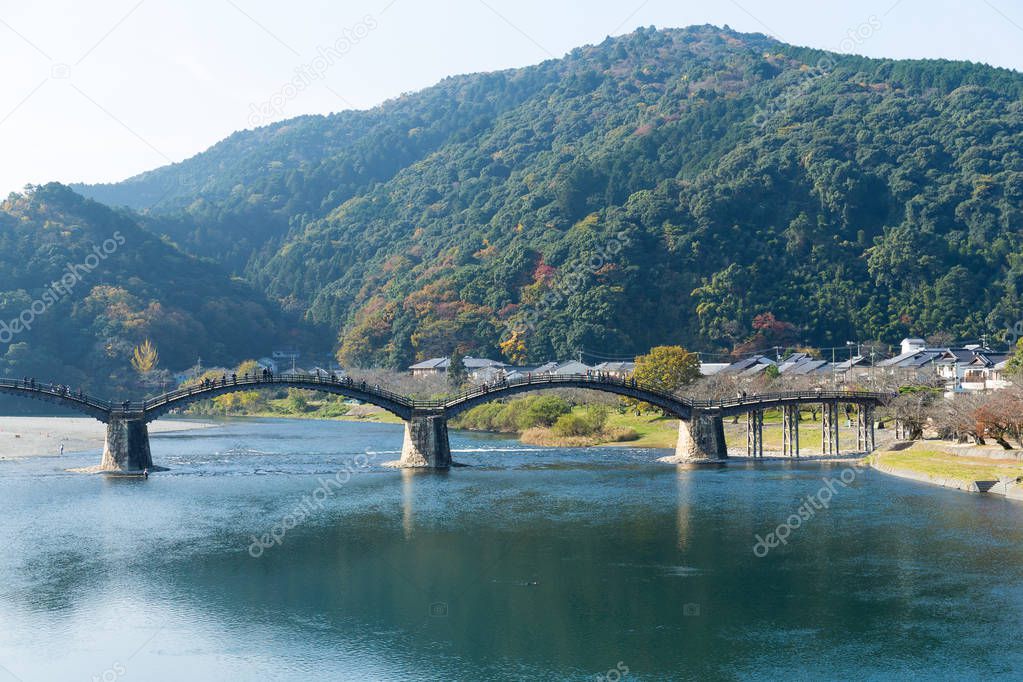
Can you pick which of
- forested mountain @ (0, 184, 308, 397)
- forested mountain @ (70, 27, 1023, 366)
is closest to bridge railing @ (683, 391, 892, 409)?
forested mountain @ (70, 27, 1023, 366)

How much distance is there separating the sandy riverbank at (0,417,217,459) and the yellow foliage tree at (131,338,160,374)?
21.8m

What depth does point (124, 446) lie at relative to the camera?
57875 mm

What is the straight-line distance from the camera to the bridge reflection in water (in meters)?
58.1

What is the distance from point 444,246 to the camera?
178750mm

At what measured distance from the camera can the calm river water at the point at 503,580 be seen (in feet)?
87.9

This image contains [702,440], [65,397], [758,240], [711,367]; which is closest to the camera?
[65,397]

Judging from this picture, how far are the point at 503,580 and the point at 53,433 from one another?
62.4m

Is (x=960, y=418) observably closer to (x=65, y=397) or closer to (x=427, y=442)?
(x=427, y=442)

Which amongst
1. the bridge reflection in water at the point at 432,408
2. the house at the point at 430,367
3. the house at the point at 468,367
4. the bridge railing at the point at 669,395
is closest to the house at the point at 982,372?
the bridge reflection in water at the point at 432,408

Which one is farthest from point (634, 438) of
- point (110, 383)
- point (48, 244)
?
point (48, 244)

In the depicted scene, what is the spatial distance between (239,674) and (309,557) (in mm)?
12460

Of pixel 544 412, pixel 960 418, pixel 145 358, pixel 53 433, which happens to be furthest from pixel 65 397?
pixel 145 358

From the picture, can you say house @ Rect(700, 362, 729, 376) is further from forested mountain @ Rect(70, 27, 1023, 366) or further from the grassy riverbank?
the grassy riverbank

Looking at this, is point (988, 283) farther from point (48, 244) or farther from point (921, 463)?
point (48, 244)
